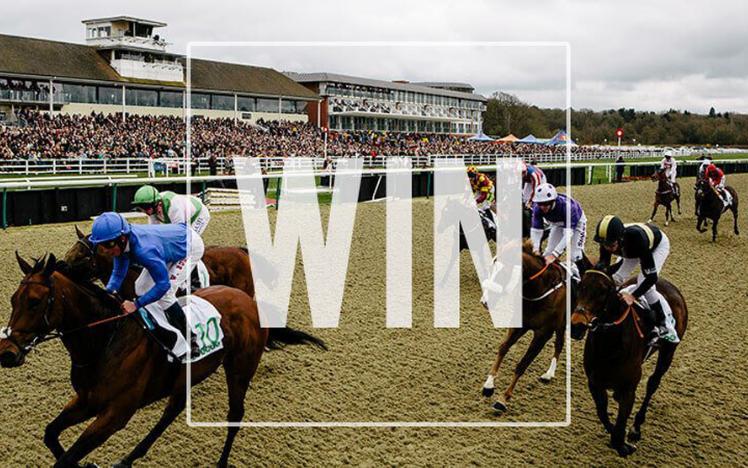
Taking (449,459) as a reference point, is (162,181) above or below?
above

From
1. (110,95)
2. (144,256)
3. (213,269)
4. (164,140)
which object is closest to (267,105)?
(110,95)

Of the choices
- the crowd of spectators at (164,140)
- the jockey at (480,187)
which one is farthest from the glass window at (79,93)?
the jockey at (480,187)

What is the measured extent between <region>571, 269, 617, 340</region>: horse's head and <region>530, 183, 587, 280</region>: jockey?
68.2 inches

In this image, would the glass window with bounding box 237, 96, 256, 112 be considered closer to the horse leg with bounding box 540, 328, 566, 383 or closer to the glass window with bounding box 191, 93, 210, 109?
the glass window with bounding box 191, 93, 210, 109

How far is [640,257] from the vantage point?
4.92m

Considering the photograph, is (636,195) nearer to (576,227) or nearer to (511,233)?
(511,233)

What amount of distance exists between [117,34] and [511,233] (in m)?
37.5

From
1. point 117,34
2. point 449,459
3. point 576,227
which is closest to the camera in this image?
point 449,459

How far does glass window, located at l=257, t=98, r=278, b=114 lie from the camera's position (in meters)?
46.9

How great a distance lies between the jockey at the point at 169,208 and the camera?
5.75m

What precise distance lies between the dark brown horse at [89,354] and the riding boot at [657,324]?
3.16 m

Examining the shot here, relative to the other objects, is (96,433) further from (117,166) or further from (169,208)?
(117,166)

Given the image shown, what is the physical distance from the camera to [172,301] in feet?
14.1

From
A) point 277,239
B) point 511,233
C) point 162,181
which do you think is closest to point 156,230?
point 511,233
